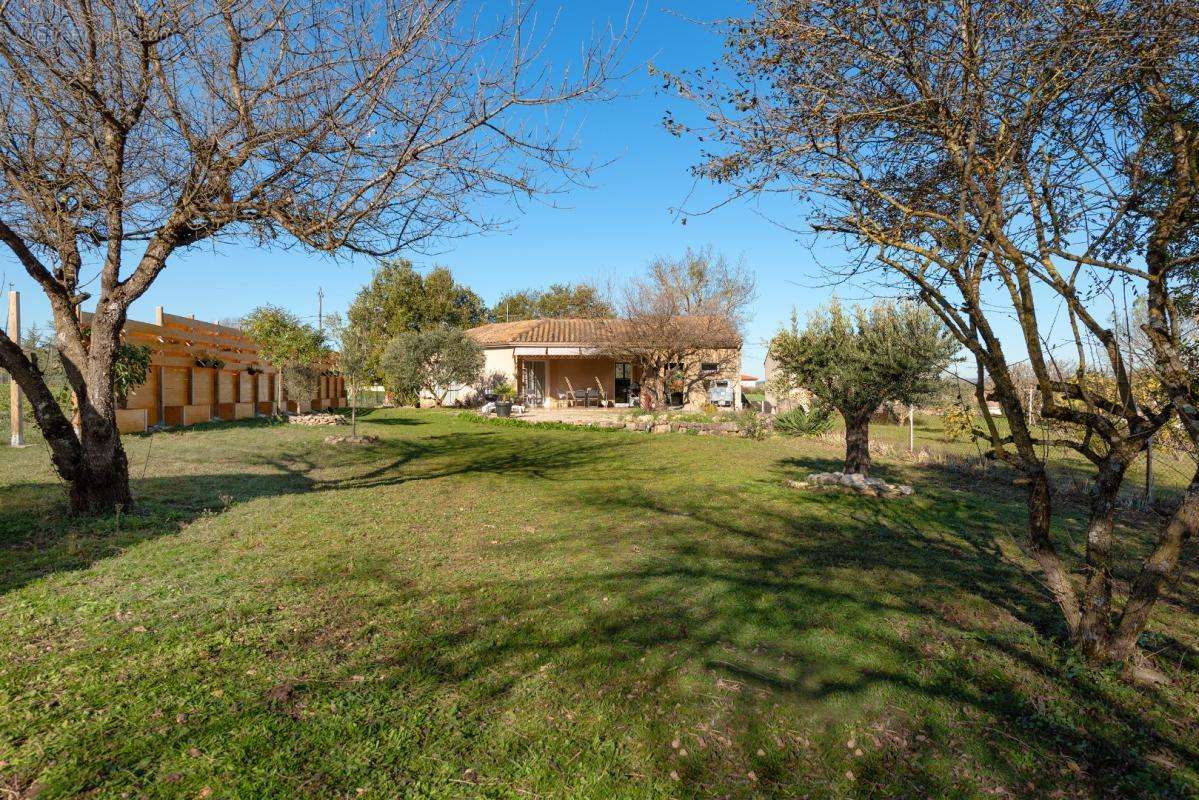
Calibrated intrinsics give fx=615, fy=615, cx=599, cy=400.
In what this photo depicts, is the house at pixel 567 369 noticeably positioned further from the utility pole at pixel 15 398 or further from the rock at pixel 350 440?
the utility pole at pixel 15 398

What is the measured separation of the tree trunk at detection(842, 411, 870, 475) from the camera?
10109 millimetres

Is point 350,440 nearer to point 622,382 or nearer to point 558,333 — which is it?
point 558,333

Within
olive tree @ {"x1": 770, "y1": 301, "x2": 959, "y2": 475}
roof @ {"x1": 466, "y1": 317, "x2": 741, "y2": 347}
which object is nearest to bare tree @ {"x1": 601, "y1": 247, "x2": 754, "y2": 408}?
roof @ {"x1": 466, "y1": 317, "x2": 741, "y2": 347}

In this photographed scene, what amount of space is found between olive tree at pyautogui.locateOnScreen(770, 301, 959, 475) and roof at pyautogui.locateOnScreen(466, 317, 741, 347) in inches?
528

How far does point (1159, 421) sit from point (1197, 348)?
1.27 meters

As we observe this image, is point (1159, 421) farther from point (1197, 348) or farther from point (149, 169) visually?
point (149, 169)

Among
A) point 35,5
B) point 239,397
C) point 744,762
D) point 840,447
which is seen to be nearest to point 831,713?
point 744,762

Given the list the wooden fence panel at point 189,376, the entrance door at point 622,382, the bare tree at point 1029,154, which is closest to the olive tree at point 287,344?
the wooden fence panel at point 189,376

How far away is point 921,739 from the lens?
112 inches

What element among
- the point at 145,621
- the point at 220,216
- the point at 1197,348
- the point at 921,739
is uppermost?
the point at 220,216

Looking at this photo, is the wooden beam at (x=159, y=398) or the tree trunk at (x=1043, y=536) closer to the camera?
the tree trunk at (x=1043, y=536)

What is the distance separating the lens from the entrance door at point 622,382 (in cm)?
3100

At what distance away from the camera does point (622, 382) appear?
103ft

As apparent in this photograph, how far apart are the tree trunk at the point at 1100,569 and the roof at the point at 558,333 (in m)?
20.7
